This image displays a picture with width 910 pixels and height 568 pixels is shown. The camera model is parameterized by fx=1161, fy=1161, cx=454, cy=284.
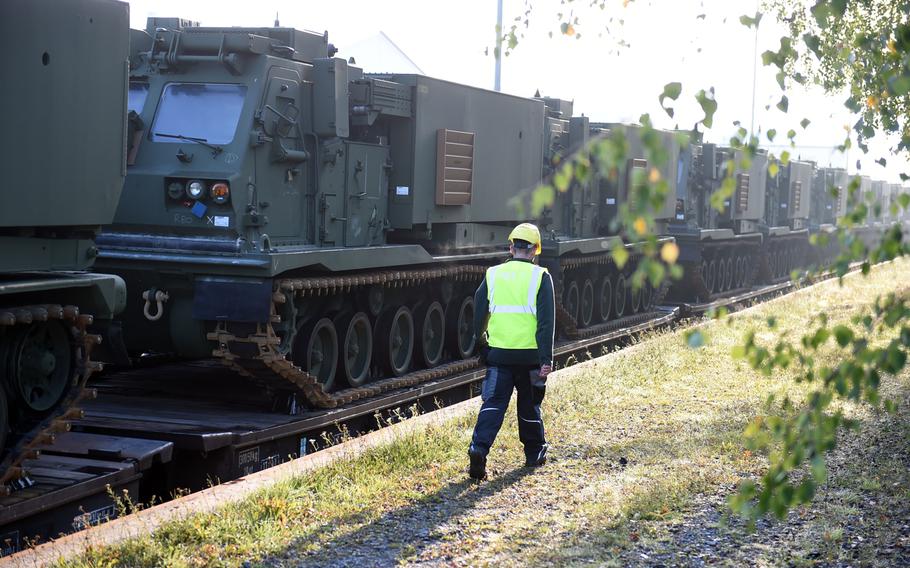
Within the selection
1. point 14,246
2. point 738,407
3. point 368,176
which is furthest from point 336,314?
point 14,246

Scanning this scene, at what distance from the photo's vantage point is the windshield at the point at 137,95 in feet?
35.9

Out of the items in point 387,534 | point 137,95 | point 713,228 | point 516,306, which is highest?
point 137,95

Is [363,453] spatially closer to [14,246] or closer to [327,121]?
[14,246]

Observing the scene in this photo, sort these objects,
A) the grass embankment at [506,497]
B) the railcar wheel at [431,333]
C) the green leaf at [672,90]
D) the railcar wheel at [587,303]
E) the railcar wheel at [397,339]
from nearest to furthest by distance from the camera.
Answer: the green leaf at [672,90], the grass embankment at [506,497], the railcar wheel at [397,339], the railcar wheel at [431,333], the railcar wheel at [587,303]

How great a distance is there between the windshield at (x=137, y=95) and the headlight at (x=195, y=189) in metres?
1.12

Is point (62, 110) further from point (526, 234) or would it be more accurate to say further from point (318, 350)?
point (318, 350)

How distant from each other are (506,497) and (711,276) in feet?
63.4

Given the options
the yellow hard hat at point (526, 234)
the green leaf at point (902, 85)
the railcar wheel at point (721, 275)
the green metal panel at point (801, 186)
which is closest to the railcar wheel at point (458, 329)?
the yellow hard hat at point (526, 234)

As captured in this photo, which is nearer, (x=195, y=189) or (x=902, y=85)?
(x=902, y=85)

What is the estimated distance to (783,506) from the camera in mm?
3676

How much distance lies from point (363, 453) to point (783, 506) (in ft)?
16.7

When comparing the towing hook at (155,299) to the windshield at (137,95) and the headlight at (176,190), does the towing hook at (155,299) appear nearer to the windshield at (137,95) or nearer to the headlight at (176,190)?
the headlight at (176,190)

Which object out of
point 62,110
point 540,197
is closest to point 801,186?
point 62,110

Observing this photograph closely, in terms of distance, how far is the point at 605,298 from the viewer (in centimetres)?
2000
